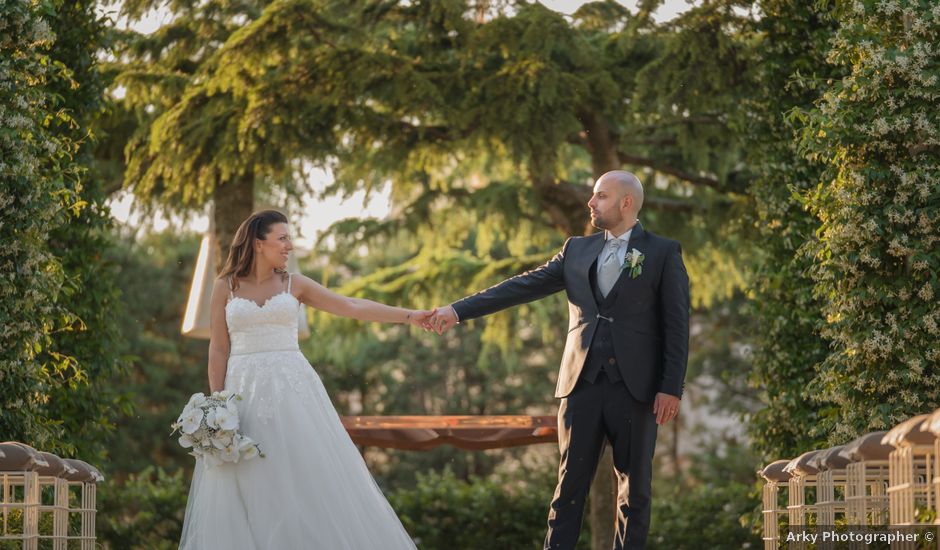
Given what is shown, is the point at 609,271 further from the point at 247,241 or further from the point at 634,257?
the point at 247,241

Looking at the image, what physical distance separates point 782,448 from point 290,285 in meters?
4.00

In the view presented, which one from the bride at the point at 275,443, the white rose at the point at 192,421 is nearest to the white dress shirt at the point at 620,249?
the bride at the point at 275,443

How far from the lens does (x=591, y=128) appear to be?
11398 millimetres

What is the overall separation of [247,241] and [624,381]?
2.06 m

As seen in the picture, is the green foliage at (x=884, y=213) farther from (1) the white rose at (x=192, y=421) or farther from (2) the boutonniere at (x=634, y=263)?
(1) the white rose at (x=192, y=421)

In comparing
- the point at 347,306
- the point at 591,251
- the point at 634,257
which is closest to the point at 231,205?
the point at 347,306

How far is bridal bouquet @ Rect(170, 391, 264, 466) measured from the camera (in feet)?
18.9

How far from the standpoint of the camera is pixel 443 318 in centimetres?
678

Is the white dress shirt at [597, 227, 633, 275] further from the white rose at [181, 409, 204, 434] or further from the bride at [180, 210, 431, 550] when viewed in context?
the white rose at [181, 409, 204, 434]

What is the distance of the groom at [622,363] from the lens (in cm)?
569

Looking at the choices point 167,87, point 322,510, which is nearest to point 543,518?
point 167,87

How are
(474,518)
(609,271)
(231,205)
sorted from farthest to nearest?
(474,518) < (231,205) < (609,271)

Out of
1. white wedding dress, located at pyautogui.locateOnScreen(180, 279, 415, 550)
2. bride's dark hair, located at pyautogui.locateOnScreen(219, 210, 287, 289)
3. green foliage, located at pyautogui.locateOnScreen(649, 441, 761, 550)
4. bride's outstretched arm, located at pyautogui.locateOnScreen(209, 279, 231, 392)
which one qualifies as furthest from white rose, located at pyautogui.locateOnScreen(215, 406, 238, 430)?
green foliage, located at pyautogui.locateOnScreen(649, 441, 761, 550)

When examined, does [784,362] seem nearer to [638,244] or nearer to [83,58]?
[638,244]
